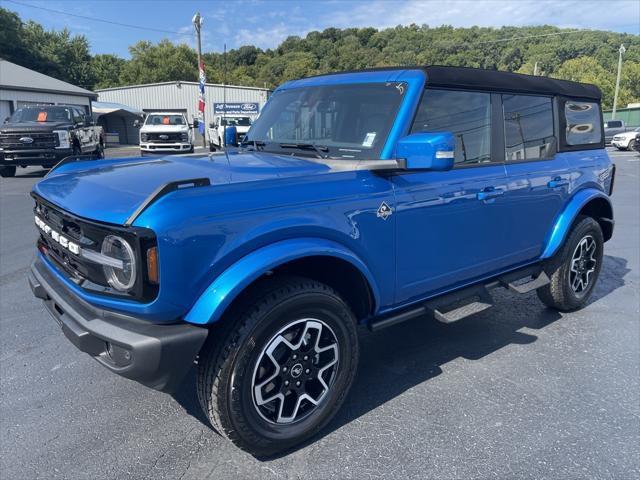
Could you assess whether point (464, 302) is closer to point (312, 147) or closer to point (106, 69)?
point (312, 147)

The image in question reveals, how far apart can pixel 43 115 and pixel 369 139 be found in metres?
15.1

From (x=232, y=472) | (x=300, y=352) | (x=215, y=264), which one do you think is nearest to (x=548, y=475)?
(x=300, y=352)

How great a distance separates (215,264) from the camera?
2203 mm

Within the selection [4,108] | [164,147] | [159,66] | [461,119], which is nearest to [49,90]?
[4,108]

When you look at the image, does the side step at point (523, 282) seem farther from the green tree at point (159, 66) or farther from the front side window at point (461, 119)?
the green tree at point (159, 66)

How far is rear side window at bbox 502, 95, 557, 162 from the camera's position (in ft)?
12.2

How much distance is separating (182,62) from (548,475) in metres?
73.0

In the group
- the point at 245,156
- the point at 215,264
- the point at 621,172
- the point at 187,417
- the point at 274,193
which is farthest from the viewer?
the point at 621,172

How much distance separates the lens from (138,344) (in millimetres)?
2064

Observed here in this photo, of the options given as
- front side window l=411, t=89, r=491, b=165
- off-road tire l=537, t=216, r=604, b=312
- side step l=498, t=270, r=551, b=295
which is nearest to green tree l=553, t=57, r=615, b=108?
off-road tire l=537, t=216, r=604, b=312

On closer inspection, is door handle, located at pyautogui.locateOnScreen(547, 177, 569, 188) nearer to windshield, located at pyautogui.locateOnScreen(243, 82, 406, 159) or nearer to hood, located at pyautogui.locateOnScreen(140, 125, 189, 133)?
windshield, located at pyautogui.locateOnScreen(243, 82, 406, 159)

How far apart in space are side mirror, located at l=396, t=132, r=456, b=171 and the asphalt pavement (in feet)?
4.79

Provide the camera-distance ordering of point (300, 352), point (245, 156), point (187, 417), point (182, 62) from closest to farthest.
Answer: point (300, 352) < point (187, 417) < point (245, 156) < point (182, 62)

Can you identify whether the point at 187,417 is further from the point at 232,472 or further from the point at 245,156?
the point at 245,156
